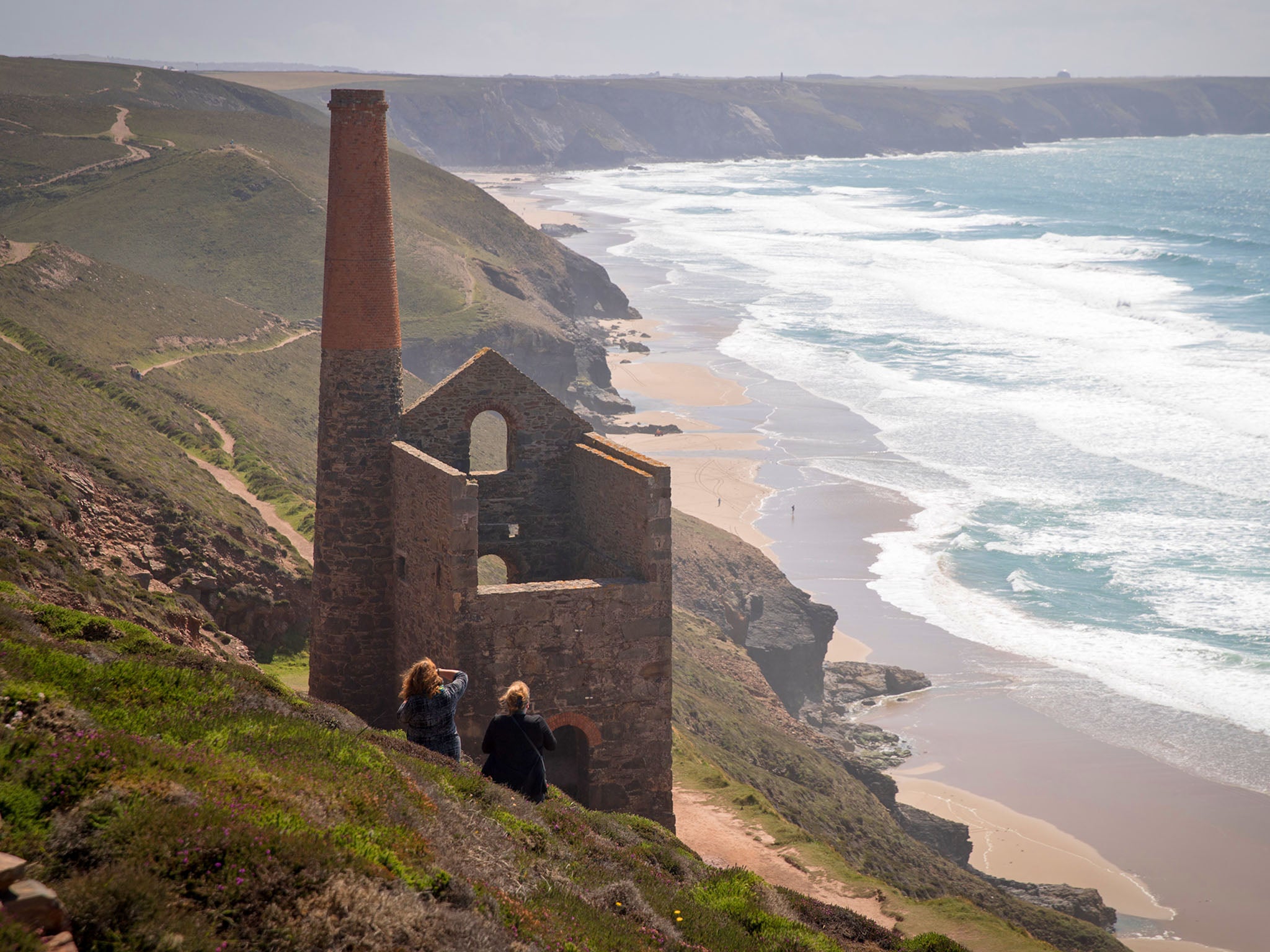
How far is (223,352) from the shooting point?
44.8m

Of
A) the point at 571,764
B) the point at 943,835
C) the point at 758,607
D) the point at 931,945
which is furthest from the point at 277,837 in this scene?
the point at 758,607

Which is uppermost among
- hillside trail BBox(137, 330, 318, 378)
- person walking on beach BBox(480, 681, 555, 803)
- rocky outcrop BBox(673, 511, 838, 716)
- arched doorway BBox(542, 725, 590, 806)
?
hillside trail BBox(137, 330, 318, 378)

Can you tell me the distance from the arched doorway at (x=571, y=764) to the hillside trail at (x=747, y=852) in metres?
1.66

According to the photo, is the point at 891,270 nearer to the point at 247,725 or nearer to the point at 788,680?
the point at 788,680

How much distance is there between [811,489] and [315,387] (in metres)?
18.5

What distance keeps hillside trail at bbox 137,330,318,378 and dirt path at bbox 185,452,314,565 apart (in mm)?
8770

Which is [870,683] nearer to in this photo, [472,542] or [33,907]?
[472,542]

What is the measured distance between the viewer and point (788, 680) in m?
31.2

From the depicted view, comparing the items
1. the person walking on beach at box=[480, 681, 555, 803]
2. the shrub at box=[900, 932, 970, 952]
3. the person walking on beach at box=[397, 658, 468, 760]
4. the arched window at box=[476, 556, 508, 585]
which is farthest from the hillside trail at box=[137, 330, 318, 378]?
the shrub at box=[900, 932, 970, 952]

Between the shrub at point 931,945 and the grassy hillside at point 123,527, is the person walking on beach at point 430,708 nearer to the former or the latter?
the shrub at point 931,945

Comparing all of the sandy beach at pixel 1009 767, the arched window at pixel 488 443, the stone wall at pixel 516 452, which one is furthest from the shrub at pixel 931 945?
the arched window at pixel 488 443

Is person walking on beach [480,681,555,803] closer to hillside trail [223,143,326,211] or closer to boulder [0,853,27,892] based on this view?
boulder [0,853,27,892]

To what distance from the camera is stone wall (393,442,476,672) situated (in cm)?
1609

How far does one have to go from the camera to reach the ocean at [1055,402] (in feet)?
107
